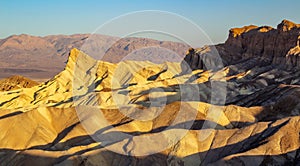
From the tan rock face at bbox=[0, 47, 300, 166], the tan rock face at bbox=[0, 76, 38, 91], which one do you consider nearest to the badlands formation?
the tan rock face at bbox=[0, 47, 300, 166]

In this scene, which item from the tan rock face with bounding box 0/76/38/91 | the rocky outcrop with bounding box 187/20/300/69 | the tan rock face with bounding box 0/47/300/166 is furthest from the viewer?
the tan rock face with bounding box 0/76/38/91

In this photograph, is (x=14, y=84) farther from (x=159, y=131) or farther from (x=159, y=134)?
(x=159, y=134)

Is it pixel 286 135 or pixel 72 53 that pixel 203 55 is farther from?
pixel 286 135

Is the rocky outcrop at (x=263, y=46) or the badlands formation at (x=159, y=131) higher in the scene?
the badlands formation at (x=159, y=131)

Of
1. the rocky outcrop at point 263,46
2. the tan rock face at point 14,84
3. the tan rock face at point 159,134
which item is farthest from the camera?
the tan rock face at point 14,84

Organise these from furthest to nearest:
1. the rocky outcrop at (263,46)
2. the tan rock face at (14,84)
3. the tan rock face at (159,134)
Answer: the tan rock face at (14,84), the rocky outcrop at (263,46), the tan rock face at (159,134)

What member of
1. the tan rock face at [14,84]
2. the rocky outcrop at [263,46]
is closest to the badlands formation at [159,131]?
the rocky outcrop at [263,46]

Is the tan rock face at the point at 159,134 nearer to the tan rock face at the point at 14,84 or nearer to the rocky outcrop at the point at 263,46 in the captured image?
the rocky outcrop at the point at 263,46

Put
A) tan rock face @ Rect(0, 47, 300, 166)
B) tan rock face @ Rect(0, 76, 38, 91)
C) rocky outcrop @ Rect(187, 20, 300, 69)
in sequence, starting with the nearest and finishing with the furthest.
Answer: tan rock face @ Rect(0, 47, 300, 166), rocky outcrop @ Rect(187, 20, 300, 69), tan rock face @ Rect(0, 76, 38, 91)

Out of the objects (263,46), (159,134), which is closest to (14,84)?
(263,46)

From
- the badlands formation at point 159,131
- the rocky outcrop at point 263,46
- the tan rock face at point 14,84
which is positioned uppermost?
the badlands formation at point 159,131

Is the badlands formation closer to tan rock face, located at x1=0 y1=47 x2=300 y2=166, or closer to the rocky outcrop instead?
tan rock face, located at x1=0 y1=47 x2=300 y2=166

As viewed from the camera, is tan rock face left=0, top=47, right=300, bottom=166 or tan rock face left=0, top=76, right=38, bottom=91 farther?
tan rock face left=0, top=76, right=38, bottom=91

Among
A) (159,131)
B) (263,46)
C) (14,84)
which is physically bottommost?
(14,84)
